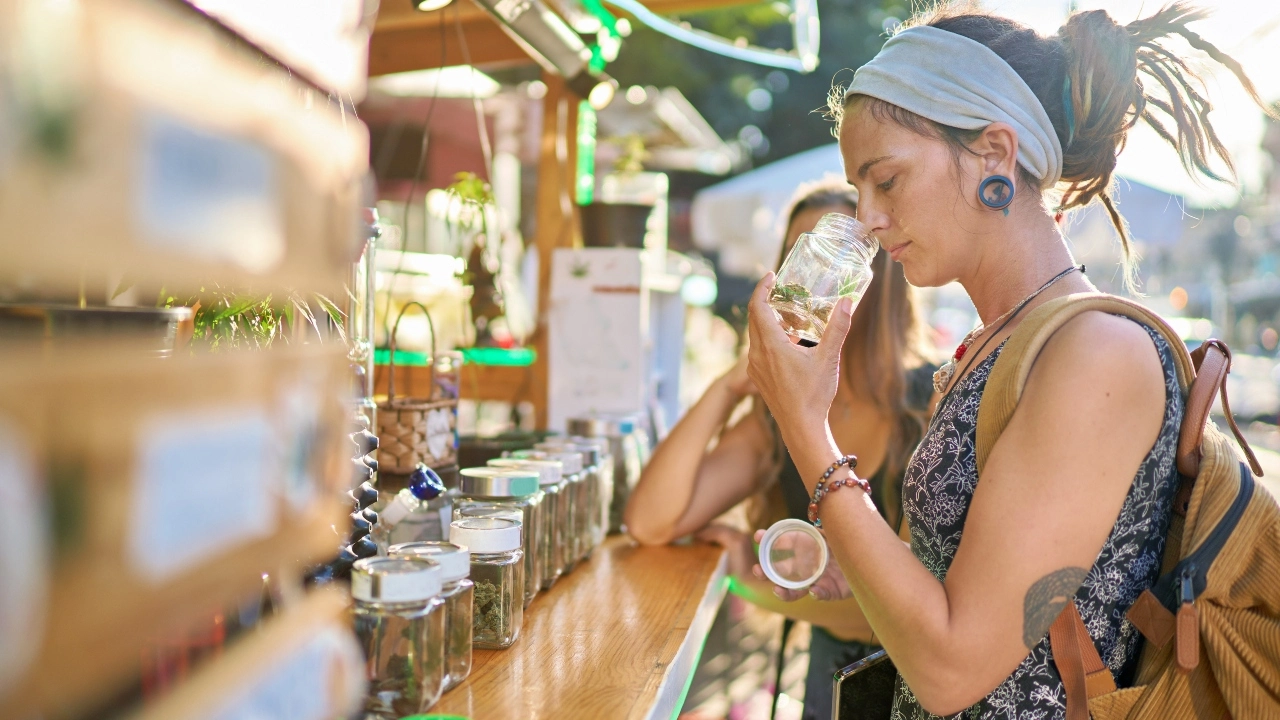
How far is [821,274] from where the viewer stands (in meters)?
1.38

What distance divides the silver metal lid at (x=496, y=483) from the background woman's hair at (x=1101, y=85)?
27.9 inches

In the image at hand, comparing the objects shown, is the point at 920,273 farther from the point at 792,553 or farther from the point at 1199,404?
the point at 792,553

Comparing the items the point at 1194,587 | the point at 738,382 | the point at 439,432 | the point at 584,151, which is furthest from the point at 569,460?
the point at 584,151

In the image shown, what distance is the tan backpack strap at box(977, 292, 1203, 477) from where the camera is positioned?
3.38 ft

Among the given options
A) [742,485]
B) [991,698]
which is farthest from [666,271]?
[991,698]

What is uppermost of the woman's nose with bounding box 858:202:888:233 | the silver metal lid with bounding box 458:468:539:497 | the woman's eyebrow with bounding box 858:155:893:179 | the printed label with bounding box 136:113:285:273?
the woman's eyebrow with bounding box 858:155:893:179

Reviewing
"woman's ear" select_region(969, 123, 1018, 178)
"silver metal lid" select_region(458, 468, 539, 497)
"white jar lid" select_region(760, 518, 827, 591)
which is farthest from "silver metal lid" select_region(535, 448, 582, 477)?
"woman's ear" select_region(969, 123, 1018, 178)

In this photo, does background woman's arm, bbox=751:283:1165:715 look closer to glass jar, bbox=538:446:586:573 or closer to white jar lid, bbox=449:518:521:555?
white jar lid, bbox=449:518:521:555

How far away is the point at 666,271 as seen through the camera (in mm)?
3566

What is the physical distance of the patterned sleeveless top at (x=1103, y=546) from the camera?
1.05m

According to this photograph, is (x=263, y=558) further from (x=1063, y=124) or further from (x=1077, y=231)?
(x=1077, y=231)

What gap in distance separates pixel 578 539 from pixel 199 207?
132 centimetres

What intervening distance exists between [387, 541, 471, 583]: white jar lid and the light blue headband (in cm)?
78

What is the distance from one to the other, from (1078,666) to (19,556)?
1.03 m
